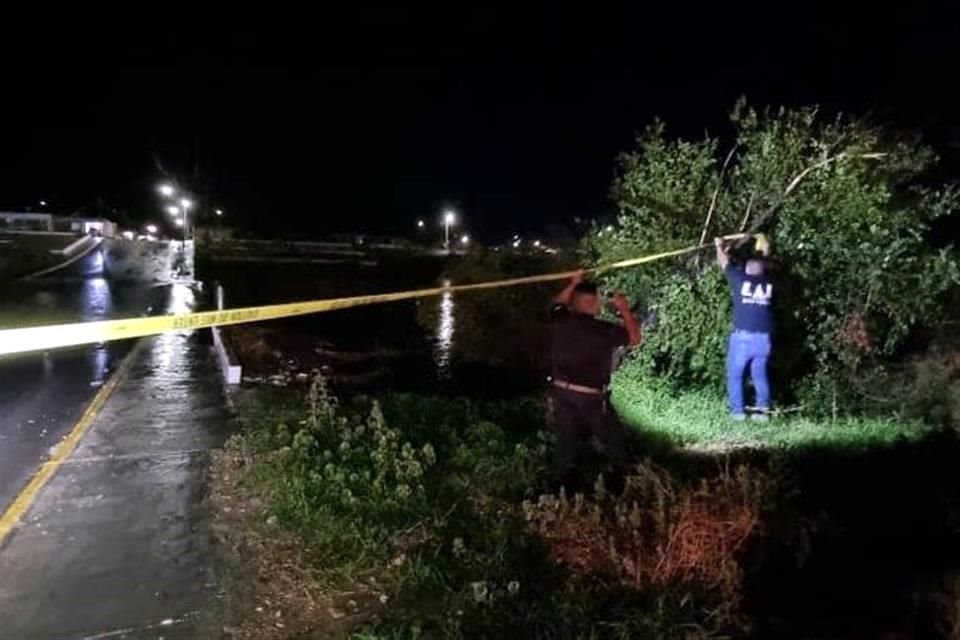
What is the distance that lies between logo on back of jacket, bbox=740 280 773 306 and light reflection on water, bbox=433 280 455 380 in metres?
4.26

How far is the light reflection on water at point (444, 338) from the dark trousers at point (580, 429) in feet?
16.9

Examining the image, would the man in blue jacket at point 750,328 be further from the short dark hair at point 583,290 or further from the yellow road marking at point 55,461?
the yellow road marking at point 55,461

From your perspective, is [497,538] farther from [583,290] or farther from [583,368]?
[583,290]

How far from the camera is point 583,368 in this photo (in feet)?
21.1

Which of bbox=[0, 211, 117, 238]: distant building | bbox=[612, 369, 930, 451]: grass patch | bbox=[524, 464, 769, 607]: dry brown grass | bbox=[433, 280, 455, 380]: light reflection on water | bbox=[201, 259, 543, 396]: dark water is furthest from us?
bbox=[0, 211, 117, 238]: distant building

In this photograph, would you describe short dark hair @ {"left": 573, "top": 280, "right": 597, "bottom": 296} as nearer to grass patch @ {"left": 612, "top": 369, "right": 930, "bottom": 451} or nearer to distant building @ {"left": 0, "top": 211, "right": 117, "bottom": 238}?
grass patch @ {"left": 612, "top": 369, "right": 930, "bottom": 451}

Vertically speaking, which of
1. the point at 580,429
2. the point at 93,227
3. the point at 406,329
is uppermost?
the point at 93,227

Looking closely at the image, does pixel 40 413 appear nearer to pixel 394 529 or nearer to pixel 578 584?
pixel 394 529

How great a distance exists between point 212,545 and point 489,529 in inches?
69.2

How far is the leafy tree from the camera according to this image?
9281 millimetres

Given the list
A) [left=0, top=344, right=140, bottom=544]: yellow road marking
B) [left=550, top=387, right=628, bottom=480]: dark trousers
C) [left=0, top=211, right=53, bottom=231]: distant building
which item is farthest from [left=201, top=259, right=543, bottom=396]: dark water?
[left=0, top=211, right=53, bottom=231]: distant building

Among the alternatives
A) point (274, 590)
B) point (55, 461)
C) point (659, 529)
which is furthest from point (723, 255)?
point (55, 461)

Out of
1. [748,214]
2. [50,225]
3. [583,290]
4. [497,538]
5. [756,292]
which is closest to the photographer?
[497,538]

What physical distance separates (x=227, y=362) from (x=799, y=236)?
714 cm
